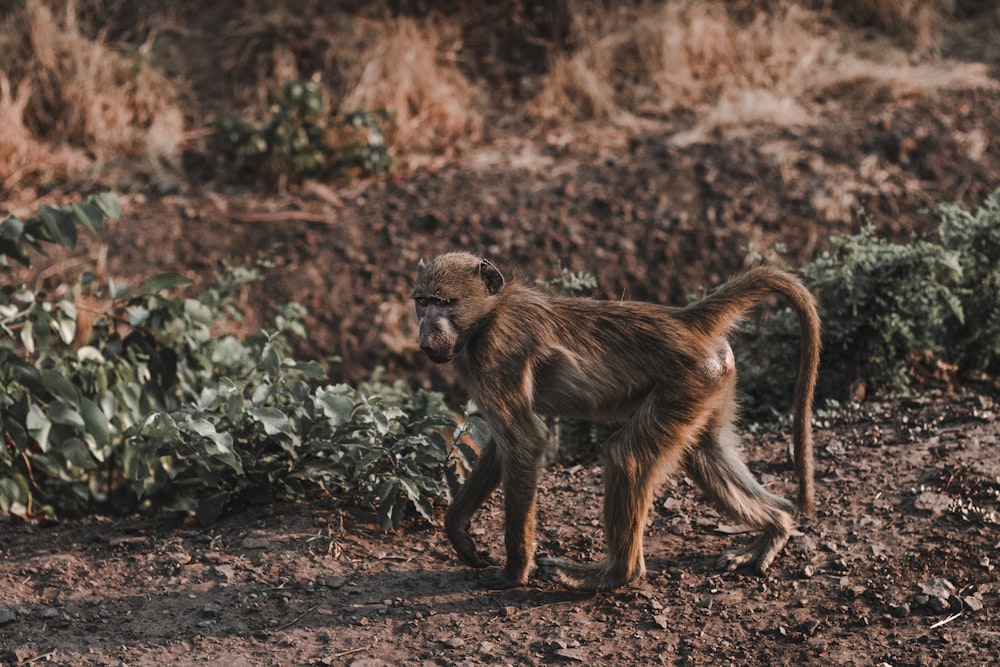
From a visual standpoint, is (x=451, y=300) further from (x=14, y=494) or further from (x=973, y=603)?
(x=14, y=494)

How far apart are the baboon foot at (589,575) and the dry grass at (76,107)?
635 cm

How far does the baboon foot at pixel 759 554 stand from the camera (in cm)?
450

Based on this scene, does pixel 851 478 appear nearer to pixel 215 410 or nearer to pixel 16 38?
pixel 215 410

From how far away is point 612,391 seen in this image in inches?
174

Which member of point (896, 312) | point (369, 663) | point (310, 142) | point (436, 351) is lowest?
point (369, 663)

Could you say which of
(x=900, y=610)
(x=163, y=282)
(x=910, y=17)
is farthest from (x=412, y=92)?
(x=900, y=610)

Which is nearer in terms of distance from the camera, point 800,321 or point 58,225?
point 800,321

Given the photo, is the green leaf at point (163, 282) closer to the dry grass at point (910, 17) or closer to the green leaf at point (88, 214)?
the green leaf at point (88, 214)

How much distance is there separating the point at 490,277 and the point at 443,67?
21.1 feet

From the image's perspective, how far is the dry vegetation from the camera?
9.53 m

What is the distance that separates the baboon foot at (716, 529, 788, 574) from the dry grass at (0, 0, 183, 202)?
665 cm

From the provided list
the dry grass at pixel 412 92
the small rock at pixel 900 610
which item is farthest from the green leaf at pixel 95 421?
the dry grass at pixel 412 92

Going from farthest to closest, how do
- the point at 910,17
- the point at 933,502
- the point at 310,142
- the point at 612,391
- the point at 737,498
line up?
the point at 910,17 → the point at 310,142 → the point at 933,502 → the point at 737,498 → the point at 612,391

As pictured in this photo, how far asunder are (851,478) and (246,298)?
473cm
